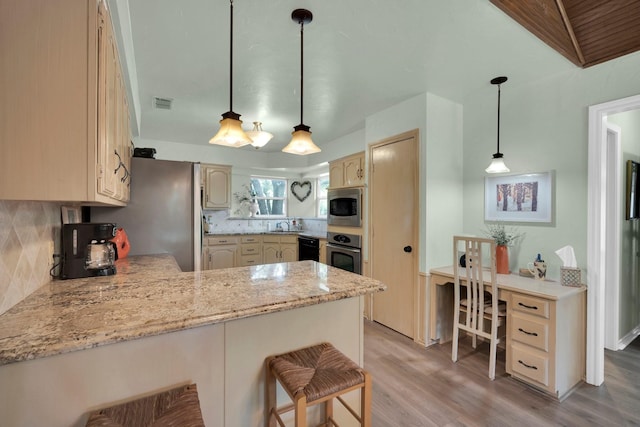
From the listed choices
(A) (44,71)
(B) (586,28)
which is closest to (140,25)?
(A) (44,71)

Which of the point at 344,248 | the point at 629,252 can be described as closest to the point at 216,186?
the point at 344,248

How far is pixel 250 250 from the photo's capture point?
5238 millimetres

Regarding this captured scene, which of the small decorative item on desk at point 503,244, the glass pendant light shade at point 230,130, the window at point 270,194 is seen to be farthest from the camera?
the window at point 270,194

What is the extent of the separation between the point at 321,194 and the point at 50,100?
5094mm

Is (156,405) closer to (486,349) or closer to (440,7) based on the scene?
(440,7)

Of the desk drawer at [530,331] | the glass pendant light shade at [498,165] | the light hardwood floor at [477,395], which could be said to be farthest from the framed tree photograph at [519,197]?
the light hardwood floor at [477,395]

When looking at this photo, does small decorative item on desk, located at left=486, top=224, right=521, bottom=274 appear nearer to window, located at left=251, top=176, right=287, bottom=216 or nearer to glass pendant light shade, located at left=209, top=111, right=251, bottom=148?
glass pendant light shade, located at left=209, top=111, right=251, bottom=148

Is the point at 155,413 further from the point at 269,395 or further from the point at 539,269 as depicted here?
the point at 539,269

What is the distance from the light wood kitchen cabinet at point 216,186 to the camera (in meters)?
4.96

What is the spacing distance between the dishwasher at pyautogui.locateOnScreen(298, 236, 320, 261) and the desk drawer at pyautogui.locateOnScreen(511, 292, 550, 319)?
283 cm

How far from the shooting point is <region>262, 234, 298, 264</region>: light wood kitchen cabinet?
5.28 m

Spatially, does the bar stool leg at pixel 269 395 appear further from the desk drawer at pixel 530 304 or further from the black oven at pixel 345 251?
the black oven at pixel 345 251

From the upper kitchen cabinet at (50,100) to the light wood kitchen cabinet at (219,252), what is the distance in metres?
3.99

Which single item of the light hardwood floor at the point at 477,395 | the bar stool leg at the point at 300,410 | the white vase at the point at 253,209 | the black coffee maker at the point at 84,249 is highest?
the white vase at the point at 253,209
